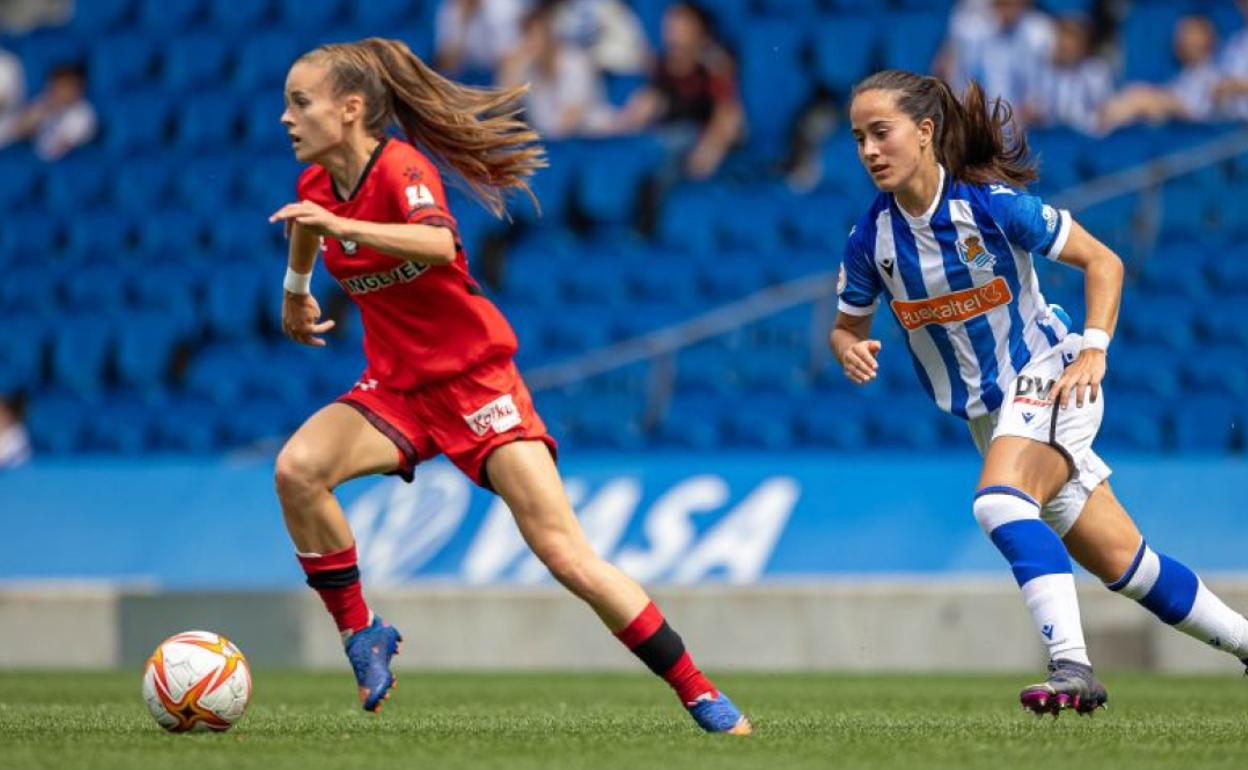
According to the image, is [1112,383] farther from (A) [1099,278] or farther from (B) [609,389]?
(A) [1099,278]

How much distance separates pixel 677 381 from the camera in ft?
40.7

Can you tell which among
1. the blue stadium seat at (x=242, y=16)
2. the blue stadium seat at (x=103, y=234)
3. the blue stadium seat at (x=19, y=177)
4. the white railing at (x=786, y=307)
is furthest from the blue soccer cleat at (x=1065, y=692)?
the blue stadium seat at (x=19, y=177)

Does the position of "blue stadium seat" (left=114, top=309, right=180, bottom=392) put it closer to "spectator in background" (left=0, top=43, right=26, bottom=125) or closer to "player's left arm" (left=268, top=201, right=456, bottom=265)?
"spectator in background" (left=0, top=43, right=26, bottom=125)

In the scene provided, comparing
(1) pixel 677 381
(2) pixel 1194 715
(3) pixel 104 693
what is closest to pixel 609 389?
(1) pixel 677 381

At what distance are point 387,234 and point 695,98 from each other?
333 inches

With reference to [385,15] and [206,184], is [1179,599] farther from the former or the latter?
[385,15]

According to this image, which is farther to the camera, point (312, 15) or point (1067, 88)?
point (312, 15)

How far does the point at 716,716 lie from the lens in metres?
6.04

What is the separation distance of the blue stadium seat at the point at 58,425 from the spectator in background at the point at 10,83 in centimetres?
344

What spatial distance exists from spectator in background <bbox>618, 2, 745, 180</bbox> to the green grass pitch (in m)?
5.33

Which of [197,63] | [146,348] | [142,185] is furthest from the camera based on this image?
[197,63]

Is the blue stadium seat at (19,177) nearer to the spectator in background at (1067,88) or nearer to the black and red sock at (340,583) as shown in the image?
the spectator in background at (1067,88)

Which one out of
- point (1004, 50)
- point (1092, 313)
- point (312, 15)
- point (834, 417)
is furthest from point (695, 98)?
point (1092, 313)

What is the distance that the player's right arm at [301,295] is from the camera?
6.57 metres
